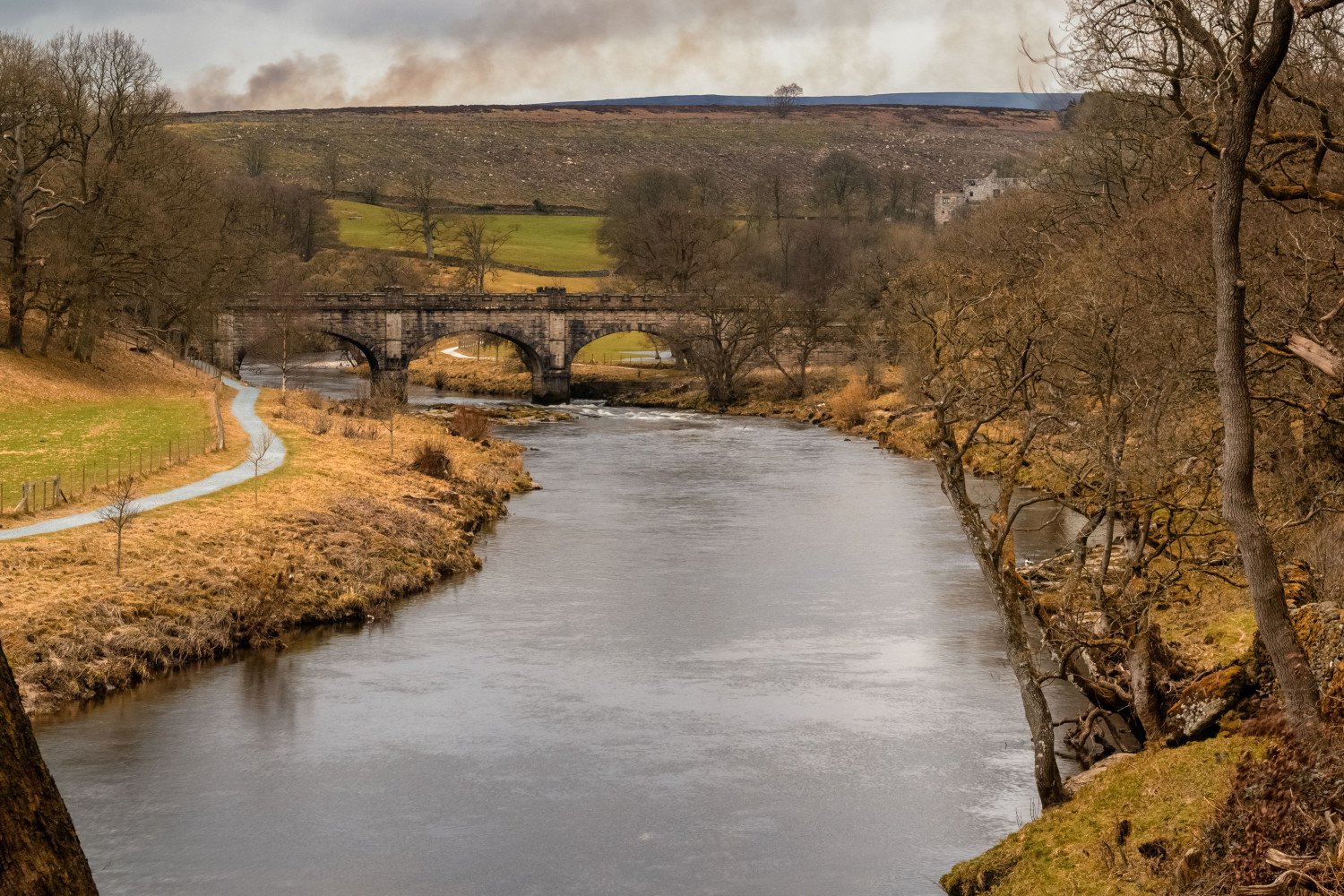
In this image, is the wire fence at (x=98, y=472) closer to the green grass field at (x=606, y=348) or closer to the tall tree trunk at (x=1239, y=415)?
the tall tree trunk at (x=1239, y=415)

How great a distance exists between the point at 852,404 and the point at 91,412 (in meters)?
35.0

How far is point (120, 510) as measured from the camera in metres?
30.2

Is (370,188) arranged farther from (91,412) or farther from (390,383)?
(91,412)

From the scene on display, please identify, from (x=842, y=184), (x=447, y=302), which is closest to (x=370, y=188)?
(x=842, y=184)

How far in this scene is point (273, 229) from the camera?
127 meters

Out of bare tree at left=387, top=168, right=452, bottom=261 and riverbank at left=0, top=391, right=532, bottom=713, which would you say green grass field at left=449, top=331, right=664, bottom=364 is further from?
riverbank at left=0, top=391, right=532, bottom=713

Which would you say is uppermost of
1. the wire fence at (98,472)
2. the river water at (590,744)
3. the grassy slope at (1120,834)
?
the wire fence at (98,472)

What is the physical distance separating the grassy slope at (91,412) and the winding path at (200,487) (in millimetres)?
1794

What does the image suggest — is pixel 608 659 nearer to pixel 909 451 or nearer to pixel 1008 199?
pixel 909 451

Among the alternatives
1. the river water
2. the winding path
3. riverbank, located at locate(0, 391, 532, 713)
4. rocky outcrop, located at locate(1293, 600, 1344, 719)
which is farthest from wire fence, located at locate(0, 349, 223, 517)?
rocky outcrop, located at locate(1293, 600, 1344, 719)

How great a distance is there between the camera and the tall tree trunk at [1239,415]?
13.6 m

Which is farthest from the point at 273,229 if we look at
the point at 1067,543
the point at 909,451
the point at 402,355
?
the point at 1067,543

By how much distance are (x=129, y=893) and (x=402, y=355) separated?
2880 inches

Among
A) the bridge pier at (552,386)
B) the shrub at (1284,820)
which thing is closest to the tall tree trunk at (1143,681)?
the shrub at (1284,820)
